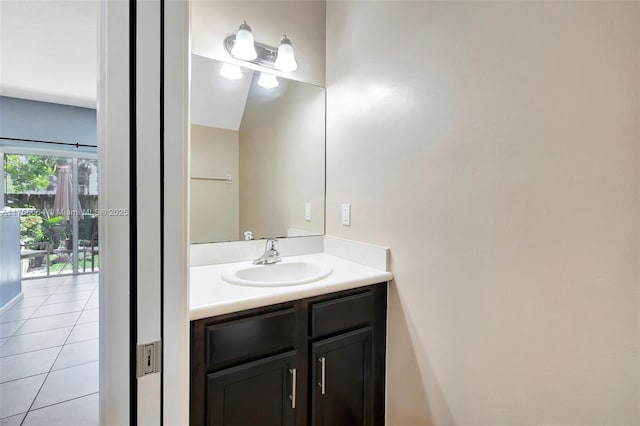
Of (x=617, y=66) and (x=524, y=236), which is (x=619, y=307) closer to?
(x=524, y=236)

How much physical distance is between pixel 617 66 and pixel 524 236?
50 centimetres

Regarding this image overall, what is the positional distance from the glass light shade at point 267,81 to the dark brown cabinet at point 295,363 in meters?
1.32

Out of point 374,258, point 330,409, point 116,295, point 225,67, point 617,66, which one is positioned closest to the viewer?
point 116,295

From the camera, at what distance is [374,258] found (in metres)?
1.48

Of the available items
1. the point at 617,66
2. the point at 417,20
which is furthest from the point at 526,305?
the point at 417,20

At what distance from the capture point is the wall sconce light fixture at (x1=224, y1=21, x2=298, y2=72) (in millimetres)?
1570

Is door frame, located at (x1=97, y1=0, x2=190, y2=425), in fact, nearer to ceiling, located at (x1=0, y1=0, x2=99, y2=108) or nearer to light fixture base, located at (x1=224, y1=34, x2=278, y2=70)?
ceiling, located at (x1=0, y1=0, x2=99, y2=108)

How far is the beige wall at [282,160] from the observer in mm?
1759

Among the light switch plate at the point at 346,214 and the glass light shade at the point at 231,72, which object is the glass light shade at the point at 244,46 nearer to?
the glass light shade at the point at 231,72

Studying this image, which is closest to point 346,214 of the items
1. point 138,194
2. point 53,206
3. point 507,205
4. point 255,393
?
point 507,205

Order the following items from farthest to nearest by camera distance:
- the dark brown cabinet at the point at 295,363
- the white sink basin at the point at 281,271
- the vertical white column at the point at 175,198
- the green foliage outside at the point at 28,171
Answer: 1. the white sink basin at the point at 281,271
2. the dark brown cabinet at the point at 295,363
3. the vertical white column at the point at 175,198
4. the green foliage outside at the point at 28,171

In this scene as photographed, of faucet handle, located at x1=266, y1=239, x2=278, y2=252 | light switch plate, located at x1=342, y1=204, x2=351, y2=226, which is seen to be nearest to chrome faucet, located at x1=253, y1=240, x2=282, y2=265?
faucet handle, located at x1=266, y1=239, x2=278, y2=252

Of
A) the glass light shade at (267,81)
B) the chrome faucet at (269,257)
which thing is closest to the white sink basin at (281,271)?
the chrome faucet at (269,257)

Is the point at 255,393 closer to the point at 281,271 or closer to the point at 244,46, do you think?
the point at 281,271
